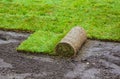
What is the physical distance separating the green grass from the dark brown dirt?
0.52 m

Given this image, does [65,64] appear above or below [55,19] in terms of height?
below

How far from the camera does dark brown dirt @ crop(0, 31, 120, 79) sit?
1005cm

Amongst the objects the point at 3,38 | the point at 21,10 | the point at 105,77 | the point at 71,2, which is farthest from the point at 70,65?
the point at 71,2

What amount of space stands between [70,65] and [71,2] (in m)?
7.74

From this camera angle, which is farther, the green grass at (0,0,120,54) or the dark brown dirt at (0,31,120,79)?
the green grass at (0,0,120,54)

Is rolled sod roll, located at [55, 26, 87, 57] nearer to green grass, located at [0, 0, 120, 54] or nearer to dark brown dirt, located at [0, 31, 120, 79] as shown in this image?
dark brown dirt, located at [0, 31, 120, 79]

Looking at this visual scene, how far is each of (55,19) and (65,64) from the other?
4582 millimetres

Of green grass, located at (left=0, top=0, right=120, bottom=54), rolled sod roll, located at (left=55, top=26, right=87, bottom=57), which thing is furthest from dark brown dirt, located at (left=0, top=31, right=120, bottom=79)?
green grass, located at (left=0, top=0, right=120, bottom=54)

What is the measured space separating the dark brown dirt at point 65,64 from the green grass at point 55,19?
0.52 meters

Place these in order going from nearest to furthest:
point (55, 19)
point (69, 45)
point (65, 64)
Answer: point (65, 64)
point (69, 45)
point (55, 19)

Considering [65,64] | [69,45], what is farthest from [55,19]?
[65,64]

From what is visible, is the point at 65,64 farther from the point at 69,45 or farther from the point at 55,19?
the point at 55,19

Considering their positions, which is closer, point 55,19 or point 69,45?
point 69,45

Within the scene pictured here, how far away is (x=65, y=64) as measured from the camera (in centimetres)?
1072
